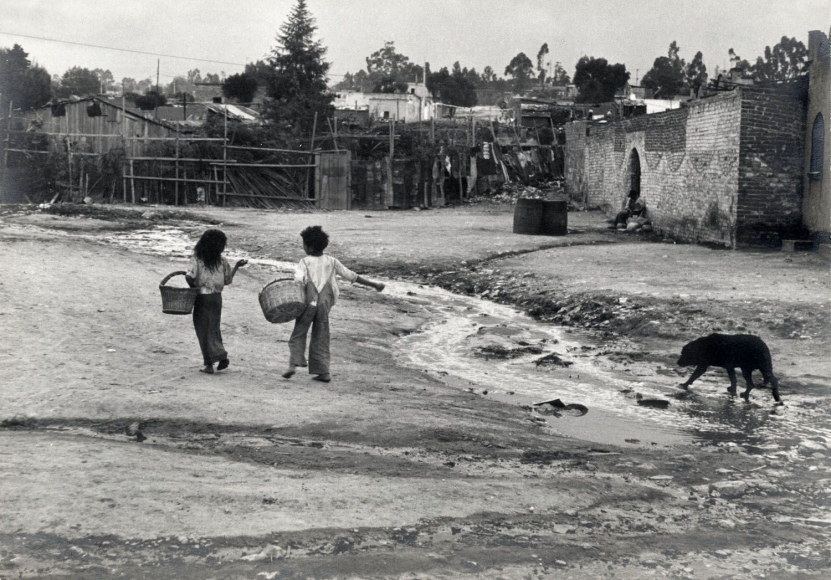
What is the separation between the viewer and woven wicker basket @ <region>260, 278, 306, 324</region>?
254 inches

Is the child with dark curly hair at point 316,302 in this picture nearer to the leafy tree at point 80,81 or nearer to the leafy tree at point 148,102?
the leafy tree at point 148,102

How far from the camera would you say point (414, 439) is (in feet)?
17.4

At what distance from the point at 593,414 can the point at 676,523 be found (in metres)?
2.48

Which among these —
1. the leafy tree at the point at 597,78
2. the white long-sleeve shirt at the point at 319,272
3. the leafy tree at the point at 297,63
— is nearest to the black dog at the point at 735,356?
the white long-sleeve shirt at the point at 319,272

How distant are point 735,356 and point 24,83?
1487 inches

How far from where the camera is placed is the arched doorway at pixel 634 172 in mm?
23578

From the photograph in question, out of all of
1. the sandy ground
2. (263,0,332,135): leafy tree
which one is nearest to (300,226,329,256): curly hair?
the sandy ground

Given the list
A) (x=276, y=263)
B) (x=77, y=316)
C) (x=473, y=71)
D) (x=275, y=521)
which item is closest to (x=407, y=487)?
(x=275, y=521)

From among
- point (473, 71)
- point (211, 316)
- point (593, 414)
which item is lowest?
point (593, 414)

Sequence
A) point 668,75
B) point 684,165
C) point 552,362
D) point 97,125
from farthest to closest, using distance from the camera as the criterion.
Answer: point 668,75
point 97,125
point 684,165
point 552,362

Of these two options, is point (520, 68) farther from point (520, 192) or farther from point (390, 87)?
point (520, 192)

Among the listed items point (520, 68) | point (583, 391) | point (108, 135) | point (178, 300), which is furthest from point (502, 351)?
point (520, 68)

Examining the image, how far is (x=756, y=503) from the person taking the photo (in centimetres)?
454

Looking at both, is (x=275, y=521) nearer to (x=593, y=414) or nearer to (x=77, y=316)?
(x=593, y=414)
